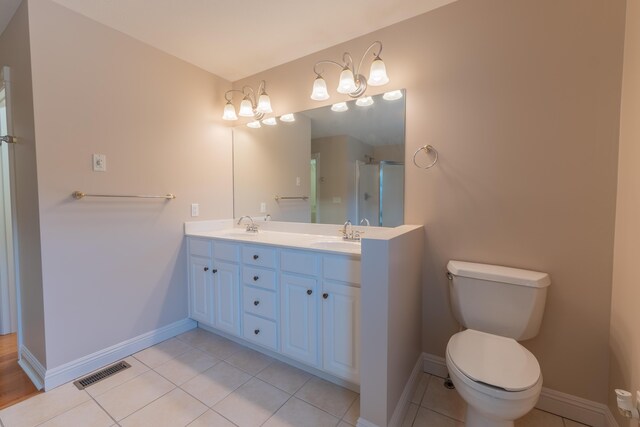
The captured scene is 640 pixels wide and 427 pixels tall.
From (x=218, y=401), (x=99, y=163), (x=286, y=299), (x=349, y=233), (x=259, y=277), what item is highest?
(x=99, y=163)

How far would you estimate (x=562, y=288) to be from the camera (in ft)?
4.65

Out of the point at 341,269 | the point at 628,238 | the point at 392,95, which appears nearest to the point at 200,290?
the point at 341,269

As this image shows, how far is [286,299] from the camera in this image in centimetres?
175

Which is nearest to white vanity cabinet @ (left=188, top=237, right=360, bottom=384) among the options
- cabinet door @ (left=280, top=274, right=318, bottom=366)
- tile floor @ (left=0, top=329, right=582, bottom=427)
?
cabinet door @ (left=280, top=274, right=318, bottom=366)

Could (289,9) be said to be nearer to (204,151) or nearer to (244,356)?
(204,151)

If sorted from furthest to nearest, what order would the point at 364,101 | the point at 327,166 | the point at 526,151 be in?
the point at 327,166
the point at 364,101
the point at 526,151

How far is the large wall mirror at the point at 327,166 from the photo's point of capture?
6.28 feet

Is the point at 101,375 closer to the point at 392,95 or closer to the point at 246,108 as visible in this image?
the point at 246,108

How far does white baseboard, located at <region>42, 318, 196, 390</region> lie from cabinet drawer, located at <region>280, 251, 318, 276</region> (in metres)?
1.27

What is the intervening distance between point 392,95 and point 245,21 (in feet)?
3.59

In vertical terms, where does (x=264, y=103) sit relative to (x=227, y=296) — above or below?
above

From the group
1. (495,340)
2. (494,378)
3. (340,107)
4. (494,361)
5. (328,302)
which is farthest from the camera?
(340,107)

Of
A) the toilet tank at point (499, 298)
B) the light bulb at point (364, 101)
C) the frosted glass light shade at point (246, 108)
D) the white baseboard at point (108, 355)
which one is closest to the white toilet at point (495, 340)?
the toilet tank at point (499, 298)

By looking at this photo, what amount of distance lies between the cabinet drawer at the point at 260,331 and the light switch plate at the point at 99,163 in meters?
1.39
